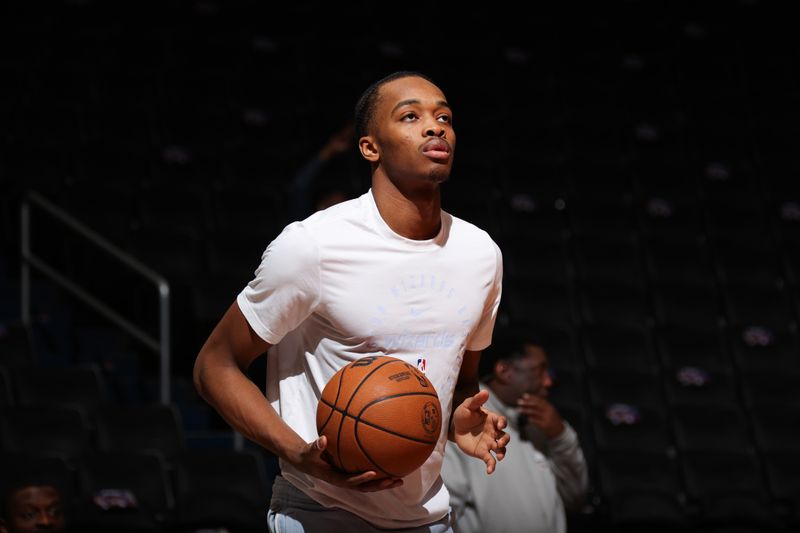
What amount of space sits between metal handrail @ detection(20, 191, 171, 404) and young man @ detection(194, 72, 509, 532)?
383 centimetres

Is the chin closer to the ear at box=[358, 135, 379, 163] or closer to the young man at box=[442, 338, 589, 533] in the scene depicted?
the ear at box=[358, 135, 379, 163]

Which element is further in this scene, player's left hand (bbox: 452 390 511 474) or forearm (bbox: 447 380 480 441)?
forearm (bbox: 447 380 480 441)

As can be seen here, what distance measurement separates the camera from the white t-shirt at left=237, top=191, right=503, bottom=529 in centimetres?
251

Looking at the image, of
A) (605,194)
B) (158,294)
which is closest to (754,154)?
(605,194)

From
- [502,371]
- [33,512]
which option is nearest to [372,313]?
[502,371]

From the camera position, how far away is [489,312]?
9.14ft

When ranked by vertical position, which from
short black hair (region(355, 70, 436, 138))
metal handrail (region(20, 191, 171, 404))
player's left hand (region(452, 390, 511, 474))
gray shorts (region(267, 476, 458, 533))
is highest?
metal handrail (region(20, 191, 171, 404))

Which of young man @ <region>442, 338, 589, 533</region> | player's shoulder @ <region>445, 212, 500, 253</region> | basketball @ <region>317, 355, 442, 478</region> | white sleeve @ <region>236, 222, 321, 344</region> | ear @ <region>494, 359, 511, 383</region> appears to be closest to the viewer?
basketball @ <region>317, 355, 442, 478</region>

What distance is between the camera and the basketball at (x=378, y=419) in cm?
229

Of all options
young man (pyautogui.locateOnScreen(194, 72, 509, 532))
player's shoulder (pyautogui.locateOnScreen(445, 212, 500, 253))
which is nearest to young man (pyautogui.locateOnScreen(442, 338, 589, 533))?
young man (pyautogui.locateOnScreen(194, 72, 509, 532))

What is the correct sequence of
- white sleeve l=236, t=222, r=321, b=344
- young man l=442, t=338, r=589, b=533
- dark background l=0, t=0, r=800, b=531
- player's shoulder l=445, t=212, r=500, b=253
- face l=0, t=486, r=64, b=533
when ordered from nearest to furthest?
white sleeve l=236, t=222, r=321, b=344, player's shoulder l=445, t=212, r=500, b=253, young man l=442, t=338, r=589, b=533, face l=0, t=486, r=64, b=533, dark background l=0, t=0, r=800, b=531

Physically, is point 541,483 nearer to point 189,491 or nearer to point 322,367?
point 322,367

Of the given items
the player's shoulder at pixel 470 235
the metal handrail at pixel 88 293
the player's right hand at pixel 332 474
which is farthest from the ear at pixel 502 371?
the metal handrail at pixel 88 293

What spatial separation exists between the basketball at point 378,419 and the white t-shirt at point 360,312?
0.54ft
